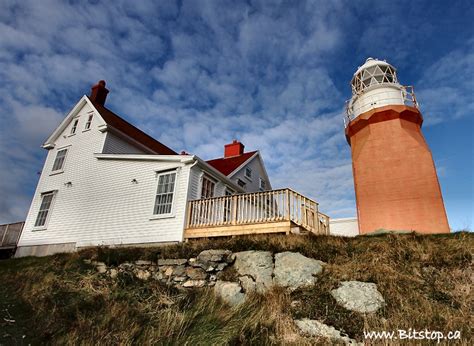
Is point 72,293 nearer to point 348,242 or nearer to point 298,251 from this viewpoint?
point 298,251

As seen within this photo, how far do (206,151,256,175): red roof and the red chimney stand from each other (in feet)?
3.00

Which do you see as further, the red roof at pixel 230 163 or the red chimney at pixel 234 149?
the red chimney at pixel 234 149

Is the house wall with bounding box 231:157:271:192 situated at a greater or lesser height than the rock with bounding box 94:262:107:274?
greater

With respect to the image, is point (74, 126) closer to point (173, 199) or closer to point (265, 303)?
point (173, 199)

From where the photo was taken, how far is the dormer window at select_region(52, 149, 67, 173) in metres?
15.5

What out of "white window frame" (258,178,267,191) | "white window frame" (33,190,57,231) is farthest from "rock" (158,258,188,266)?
"white window frame" (258,178,267,191)

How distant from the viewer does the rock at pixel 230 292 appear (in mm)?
6617

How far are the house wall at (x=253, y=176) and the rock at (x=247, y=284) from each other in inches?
375

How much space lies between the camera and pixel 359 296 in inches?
228

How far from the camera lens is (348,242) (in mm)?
7551

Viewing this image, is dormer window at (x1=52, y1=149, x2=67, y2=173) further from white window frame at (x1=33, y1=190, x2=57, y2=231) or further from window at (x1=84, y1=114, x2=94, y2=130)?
window at (x1=84, y1=114, x2=94, y2=130)

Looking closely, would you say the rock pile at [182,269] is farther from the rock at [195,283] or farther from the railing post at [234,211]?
the railing post at [234,211]

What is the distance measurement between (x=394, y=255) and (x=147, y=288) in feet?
18.9

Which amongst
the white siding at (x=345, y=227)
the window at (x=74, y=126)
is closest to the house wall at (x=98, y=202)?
the window at (x=74, y=126)
